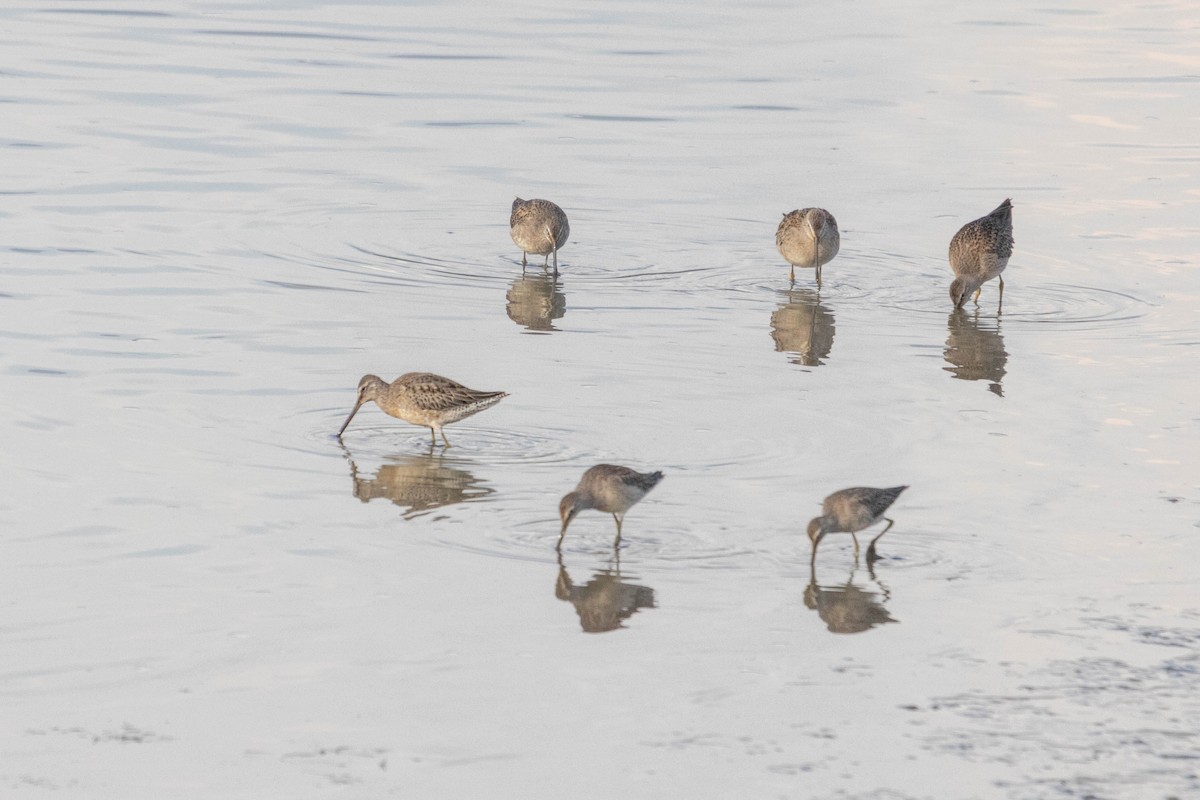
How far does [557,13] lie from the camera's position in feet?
101

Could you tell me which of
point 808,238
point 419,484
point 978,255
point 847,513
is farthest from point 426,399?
point 978,255

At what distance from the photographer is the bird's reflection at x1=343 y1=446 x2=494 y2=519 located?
34.6 feet

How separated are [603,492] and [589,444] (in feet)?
6.37

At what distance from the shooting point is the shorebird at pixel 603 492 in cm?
954

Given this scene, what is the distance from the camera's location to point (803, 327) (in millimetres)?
15008

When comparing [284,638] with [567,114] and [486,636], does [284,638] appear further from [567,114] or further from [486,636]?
[567,114]

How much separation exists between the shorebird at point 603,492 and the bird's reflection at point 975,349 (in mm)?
4212

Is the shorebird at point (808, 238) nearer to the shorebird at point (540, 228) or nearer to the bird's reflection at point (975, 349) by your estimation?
the bird's reflection at point (975, 349)

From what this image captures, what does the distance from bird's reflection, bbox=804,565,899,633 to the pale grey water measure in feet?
0.09

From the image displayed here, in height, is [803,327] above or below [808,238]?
below

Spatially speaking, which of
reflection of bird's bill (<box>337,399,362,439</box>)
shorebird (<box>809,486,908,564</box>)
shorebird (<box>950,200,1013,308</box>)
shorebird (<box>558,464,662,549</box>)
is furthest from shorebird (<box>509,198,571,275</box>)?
shorebird (<box>809,486,908,564</box>)

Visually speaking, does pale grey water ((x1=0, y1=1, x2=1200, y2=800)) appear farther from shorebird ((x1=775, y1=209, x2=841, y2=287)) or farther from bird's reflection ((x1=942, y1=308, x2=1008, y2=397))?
shorebird ((x1=775, y1=209, x2=841, y2=287))

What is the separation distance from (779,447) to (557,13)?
66.6 ft

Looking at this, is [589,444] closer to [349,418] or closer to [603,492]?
[349,418]
